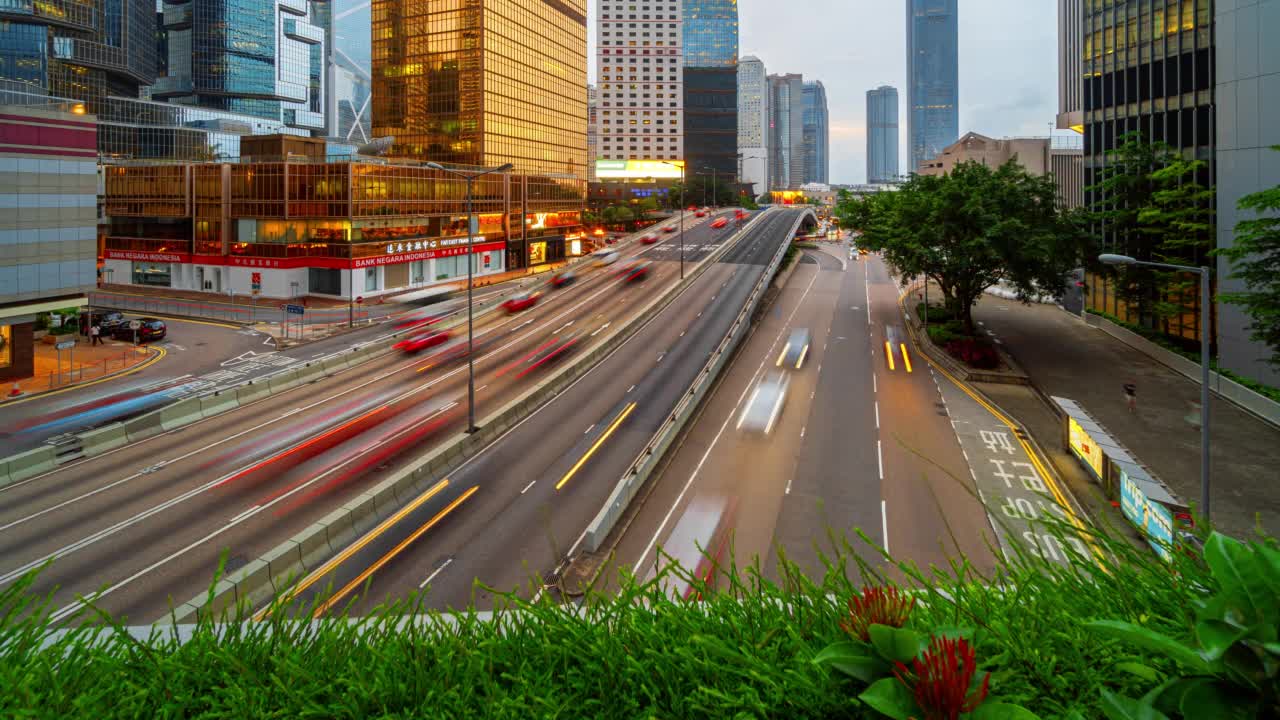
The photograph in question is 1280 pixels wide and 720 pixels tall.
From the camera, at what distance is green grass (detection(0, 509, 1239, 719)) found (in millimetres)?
3488

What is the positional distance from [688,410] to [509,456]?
30.9 ft

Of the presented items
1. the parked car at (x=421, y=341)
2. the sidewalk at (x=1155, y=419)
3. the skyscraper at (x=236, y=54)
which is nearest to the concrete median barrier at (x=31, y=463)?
the parked car at (x=421, y=341)

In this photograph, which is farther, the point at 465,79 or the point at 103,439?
the point at 465,79

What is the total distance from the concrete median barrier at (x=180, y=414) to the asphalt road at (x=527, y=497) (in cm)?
1434

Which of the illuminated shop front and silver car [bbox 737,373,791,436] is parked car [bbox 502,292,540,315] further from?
silver car [bbox 737,373,791,436]

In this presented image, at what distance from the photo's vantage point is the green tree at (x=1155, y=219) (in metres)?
41.2

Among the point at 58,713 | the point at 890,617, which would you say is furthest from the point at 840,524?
A: the point at 58,713

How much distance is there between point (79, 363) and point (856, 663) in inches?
2125

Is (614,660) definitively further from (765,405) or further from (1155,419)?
(1155,419)

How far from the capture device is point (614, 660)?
394 cm

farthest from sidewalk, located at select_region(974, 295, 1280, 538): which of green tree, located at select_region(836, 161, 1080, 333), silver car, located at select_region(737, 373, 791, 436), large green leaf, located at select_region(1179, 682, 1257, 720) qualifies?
large green leaf, located at select_region(1179, 682, 1257, 720)

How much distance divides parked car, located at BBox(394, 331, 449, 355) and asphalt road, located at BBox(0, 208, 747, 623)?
4.27 meters

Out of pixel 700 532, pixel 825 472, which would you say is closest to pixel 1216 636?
pixel 700 532

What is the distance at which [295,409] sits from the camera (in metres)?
34.1
